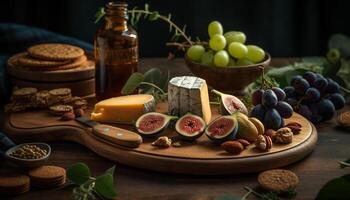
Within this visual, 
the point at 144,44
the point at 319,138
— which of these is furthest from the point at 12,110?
the point at 144,44

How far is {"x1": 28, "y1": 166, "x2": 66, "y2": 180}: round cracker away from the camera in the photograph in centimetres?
140

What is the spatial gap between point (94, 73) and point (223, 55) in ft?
1.34

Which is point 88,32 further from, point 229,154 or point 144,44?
point 229,154

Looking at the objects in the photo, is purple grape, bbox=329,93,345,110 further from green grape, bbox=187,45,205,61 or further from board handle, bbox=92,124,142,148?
board handle, bbox=92,124,142,148

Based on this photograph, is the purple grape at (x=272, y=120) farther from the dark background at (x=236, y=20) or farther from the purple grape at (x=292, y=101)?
the dark background at (x=236, y=20)

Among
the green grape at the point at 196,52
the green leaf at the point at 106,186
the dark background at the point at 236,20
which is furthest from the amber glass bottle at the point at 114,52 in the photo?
the dark background at the point at 236,20

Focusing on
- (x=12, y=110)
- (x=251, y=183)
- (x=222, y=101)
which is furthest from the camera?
(x=12, y=110)

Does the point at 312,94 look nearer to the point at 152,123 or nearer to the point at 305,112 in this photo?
the point at 305,112

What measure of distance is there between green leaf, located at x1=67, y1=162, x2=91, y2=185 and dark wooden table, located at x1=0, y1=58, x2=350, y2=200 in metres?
0.03

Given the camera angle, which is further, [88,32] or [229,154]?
[88,32]

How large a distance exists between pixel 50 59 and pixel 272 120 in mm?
724

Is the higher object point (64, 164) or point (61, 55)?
point (61, 55)

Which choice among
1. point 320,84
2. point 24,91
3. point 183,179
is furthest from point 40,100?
point 320,84

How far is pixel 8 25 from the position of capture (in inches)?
91.0
